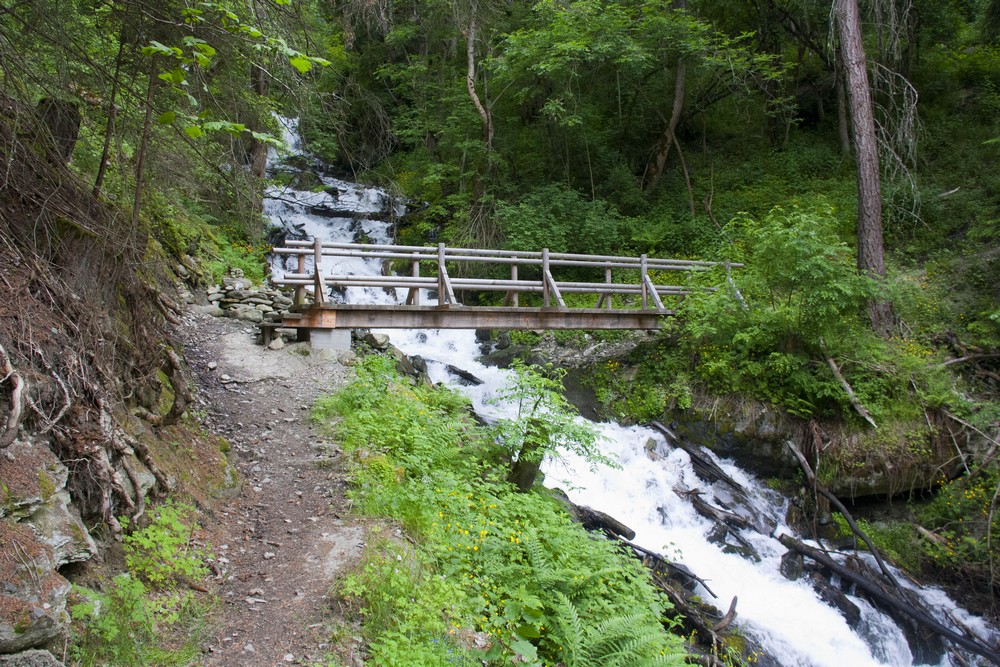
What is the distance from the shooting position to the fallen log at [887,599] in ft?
22.1

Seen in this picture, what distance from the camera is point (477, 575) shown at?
427cm

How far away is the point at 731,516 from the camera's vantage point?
8.54 meters

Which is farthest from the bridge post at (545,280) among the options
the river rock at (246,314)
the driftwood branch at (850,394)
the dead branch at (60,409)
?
the dead branch at (60,409)

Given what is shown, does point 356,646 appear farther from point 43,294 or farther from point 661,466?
point 661,466

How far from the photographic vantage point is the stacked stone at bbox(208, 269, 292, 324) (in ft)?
36.7

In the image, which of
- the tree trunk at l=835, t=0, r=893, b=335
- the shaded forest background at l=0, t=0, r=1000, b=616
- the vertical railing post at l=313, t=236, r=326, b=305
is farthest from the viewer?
the tree trunk at l=835, t=0, r=893, b=335

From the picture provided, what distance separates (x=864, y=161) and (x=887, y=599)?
25.3 ft

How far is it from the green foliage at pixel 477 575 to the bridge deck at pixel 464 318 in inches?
126

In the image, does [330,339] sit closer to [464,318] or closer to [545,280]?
[464,318]

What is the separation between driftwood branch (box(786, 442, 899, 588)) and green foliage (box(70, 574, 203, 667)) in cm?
810

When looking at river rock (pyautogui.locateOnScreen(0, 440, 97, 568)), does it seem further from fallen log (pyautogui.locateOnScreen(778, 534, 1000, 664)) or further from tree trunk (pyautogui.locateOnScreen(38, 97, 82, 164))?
fallen log (pyautogui.locateOnScreen(778, 534, 1000, 664))

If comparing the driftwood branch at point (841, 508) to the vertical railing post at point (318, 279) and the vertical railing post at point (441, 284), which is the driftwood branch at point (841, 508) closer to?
the vertical railing post at point (441, 284)

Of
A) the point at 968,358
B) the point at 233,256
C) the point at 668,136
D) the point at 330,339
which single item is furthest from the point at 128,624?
the point at 668,136

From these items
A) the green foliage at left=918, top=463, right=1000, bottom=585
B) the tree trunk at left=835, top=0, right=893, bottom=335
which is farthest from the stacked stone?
the green foliage at left=918, top=463, right=1000, bottom=585
